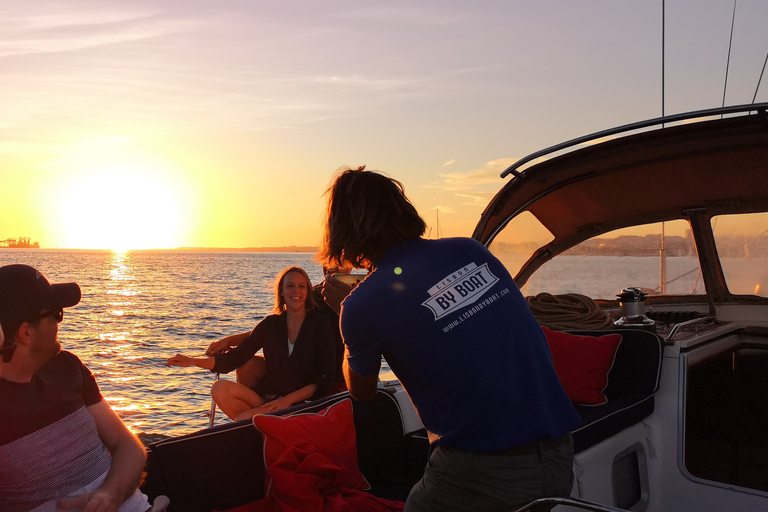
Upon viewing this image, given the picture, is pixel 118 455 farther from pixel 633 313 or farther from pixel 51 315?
pixel 633 313

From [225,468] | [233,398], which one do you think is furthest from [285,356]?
[225,468]

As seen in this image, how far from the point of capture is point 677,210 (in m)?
5.06

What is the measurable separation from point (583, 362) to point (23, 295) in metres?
3.43

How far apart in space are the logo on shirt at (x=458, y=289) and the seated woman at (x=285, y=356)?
292cm

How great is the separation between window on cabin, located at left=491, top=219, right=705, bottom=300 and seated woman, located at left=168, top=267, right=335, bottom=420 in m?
1.60

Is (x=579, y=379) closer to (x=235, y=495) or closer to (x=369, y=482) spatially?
(x=369, y=482)

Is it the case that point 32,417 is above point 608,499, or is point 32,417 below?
above

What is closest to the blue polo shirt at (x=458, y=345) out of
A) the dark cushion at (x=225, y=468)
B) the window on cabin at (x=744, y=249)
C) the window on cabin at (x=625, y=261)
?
the dark cushion at (x=225, y=468)

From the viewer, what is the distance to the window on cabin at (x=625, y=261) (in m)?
5.19

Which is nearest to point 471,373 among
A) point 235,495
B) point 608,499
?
point 235,495

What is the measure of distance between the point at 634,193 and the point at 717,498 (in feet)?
6.81

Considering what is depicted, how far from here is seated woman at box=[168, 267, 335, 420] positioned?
4715mm

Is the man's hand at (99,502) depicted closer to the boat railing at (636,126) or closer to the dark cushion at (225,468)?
the dark cushion at (225,468)

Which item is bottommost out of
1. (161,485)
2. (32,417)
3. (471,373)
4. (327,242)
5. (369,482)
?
(369,482)
